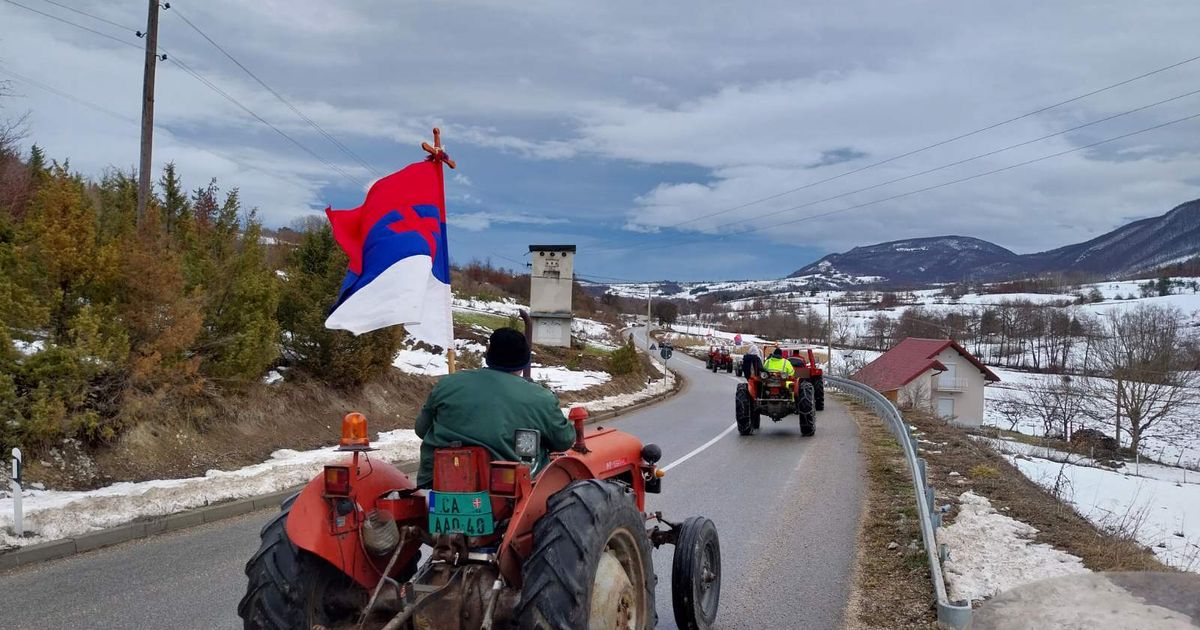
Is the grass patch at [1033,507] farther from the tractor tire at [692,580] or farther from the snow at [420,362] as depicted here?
the snow at [420,362]

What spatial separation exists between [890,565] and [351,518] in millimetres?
4818

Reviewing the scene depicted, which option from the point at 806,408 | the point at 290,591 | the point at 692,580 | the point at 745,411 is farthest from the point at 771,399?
the point at 290,591

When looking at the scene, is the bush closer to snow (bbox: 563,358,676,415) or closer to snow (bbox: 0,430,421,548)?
snow (bbox: 563,358,676,415)

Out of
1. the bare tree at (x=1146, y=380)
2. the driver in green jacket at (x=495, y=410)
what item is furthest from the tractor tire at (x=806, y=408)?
Result: the bare tree at (x=1146, y=380)

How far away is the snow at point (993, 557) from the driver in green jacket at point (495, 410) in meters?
3.31

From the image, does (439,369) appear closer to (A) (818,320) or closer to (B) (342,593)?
(B) (342,593)

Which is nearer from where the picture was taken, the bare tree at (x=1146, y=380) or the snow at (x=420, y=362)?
the snow at (x=420, y=362)

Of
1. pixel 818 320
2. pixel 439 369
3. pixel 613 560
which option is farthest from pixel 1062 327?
pixel 613 560

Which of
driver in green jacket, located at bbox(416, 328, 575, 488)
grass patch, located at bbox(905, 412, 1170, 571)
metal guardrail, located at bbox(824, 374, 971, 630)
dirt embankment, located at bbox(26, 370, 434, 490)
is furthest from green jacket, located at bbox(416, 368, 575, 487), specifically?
dirt embankment, located at bbox(26, 370, 434, 490)

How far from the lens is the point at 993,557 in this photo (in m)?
6.17

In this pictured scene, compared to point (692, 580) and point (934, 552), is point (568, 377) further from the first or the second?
point (692, 580)

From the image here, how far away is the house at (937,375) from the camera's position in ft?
153

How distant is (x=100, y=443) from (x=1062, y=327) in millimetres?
97600

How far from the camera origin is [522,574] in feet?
11.0
